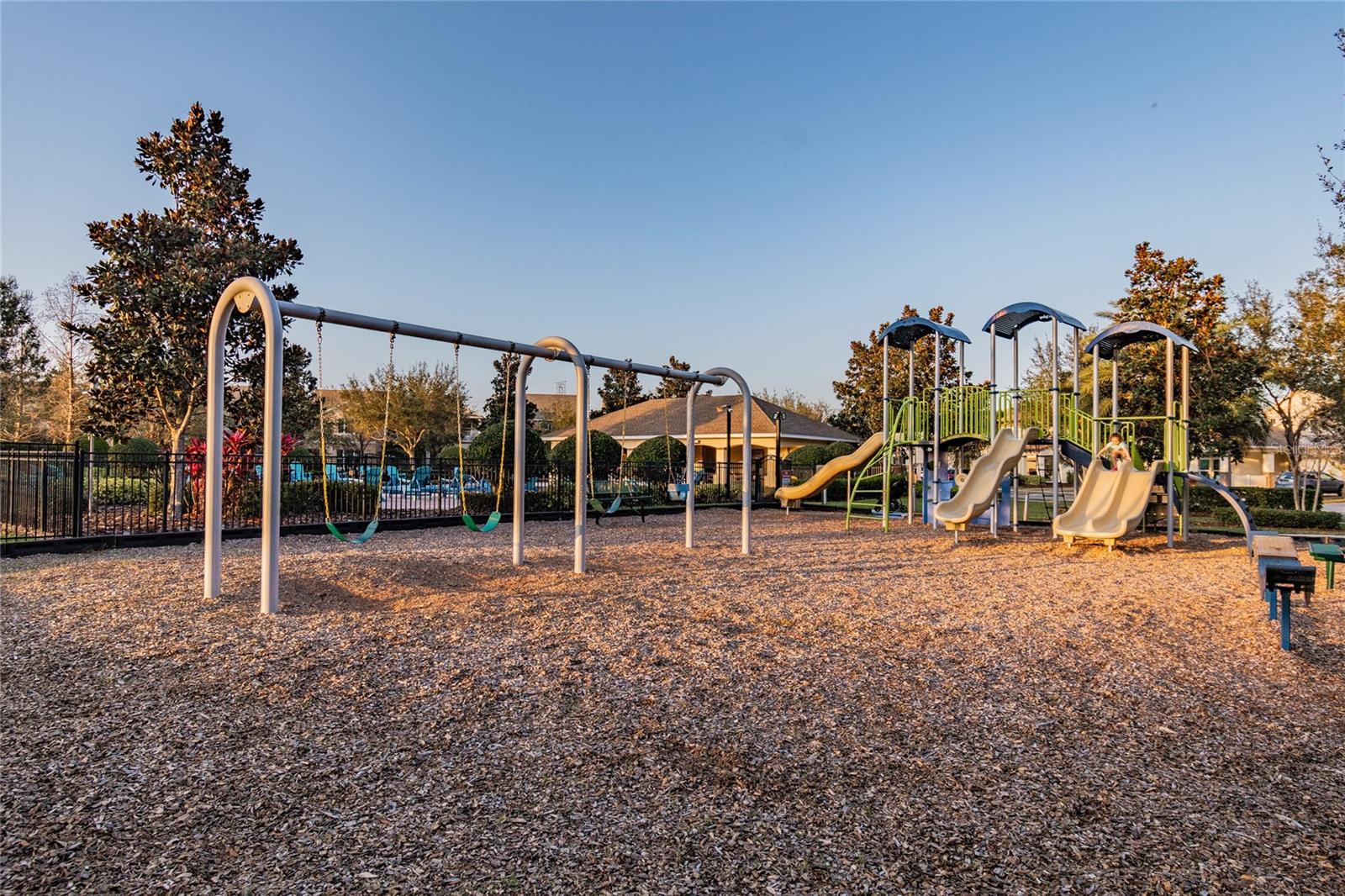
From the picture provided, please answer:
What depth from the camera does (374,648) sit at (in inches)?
211

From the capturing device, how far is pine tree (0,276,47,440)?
2794 cm

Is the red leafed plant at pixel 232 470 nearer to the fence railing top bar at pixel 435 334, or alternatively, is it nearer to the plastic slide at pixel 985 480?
the fence railing top bar at pixel 435 334

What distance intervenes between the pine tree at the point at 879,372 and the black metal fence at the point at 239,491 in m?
12.5

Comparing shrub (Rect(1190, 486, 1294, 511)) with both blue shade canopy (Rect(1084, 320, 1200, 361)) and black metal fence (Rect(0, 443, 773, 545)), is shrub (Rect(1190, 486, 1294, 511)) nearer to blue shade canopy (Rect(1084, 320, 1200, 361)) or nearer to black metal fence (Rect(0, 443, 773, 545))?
blue shade canopy (Rect(1084, 320, 1200, 361))

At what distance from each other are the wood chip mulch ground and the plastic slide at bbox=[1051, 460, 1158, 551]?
131 inches

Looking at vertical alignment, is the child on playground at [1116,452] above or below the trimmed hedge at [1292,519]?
above

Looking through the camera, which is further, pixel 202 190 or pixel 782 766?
pixel 202 190

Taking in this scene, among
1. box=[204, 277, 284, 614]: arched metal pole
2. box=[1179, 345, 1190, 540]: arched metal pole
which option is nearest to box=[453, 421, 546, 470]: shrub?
box=[204, 277, 284, 614]: arched metal pole

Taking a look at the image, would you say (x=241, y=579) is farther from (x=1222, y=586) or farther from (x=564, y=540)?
(x=1222, y=586)

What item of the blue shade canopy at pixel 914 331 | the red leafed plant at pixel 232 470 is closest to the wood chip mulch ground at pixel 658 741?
the red leafed plant at pixel 232 470

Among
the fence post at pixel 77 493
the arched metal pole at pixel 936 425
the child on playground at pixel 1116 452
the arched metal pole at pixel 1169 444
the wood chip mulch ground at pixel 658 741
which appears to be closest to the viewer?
the wood chip mulch ground at pixel 658 741

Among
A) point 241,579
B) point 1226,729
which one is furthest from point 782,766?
point 241,579

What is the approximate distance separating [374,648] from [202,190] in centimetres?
1486

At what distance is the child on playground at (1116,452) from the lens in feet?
41.8
